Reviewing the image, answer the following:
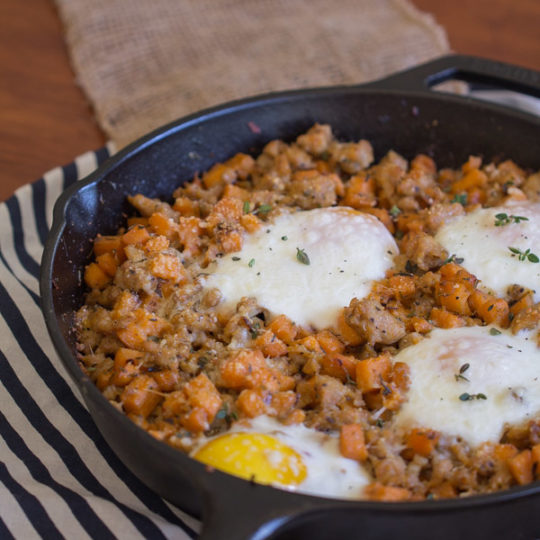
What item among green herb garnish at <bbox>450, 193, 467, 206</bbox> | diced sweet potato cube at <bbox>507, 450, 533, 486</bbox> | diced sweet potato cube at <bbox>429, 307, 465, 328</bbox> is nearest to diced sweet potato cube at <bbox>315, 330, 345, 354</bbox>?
diced sweet potato cube at <bbox>429, 307, 465, 328</bbox>

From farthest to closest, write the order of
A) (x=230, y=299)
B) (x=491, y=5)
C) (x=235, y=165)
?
(x=491, y=5) → (x=235, y=165) → (x=230, y=299)

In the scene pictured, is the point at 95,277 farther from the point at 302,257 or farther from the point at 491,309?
the point at 491,309

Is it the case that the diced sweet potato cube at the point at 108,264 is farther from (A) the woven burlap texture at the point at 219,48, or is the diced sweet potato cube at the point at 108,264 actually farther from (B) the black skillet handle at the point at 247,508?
(A) the woven burlap texture at the point at 219,48

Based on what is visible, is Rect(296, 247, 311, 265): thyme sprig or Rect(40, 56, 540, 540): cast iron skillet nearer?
Rect(40, 56, 540, 540): cast iron skillet

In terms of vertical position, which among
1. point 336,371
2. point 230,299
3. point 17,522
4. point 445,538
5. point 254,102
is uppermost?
point 254,102

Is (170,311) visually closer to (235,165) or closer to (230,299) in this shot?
(230,299)

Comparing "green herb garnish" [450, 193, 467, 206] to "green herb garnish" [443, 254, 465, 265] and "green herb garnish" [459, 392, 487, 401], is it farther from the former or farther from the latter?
"green herb garnish" [459, 392, 487, 401]

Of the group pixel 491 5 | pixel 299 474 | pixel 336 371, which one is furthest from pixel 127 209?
pixel 491 5

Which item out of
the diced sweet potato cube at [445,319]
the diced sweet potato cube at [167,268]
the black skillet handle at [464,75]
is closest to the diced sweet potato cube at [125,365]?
the diced sweet potato cube at [167,268]
